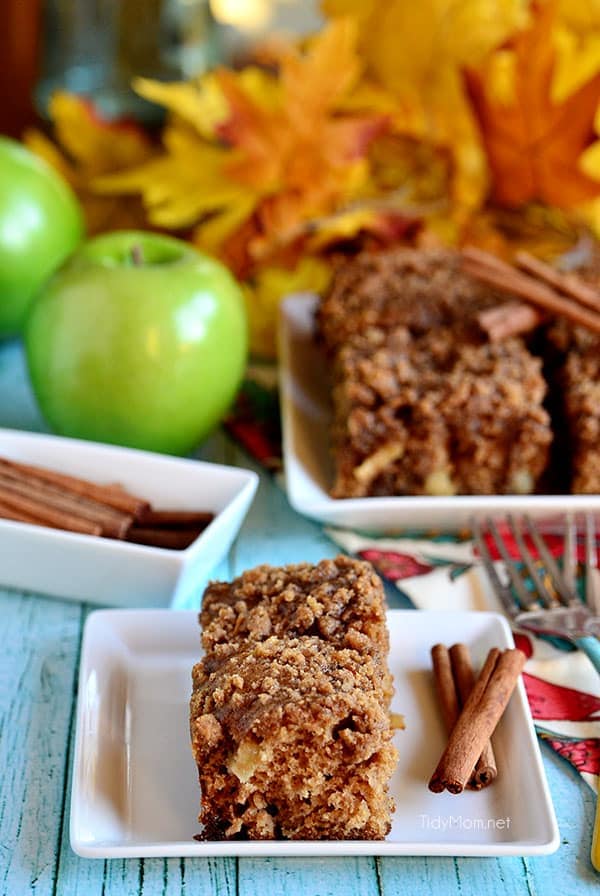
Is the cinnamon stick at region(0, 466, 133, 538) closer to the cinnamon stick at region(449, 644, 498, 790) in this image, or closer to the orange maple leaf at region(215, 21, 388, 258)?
the cinnamon stick at region(449, 644, 498, 790)

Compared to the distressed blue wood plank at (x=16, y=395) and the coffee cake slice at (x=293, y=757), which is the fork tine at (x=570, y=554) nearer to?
the coffee cake slice at (x=293, y=757)

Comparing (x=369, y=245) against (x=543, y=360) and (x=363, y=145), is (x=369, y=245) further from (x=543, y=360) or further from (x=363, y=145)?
(x=543, y=360)

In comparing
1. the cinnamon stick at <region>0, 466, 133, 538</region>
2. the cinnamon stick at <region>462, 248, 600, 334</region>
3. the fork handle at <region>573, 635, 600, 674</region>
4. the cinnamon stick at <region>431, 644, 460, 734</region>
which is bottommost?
the cinnamon stick at <region>0, 466, 133, 538</region>

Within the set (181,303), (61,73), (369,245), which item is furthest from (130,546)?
(61,73)

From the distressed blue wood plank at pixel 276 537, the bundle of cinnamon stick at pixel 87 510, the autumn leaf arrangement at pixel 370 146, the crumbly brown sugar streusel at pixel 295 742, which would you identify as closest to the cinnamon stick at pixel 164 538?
the bundle of cinnamon stick at pixel 87 510

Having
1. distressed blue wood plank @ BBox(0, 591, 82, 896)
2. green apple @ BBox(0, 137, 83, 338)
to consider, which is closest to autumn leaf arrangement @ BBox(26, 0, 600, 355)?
green apple @ BBox(0, 137, 83, 338)
